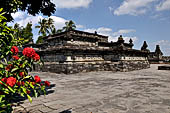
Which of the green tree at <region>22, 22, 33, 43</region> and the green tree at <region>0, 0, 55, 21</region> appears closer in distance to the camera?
the green tree at <region>0, 0, 55, 21</region>

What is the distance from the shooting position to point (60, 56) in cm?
1263

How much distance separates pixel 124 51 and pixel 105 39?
26.2ft

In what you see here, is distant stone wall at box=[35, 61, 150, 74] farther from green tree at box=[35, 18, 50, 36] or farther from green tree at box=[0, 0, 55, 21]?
green tree at box=[35, 18, 50, 36]

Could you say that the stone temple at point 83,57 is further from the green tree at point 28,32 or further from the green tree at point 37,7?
the green tree at point 28,32

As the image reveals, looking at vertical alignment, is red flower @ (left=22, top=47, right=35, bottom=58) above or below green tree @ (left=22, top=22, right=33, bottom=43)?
below

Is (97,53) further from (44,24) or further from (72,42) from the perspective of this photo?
(44,24)

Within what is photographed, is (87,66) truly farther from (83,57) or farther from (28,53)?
(28,53)

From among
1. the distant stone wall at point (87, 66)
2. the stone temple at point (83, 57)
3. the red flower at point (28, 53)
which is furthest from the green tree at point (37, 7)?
the distant stone wall at point (87, 66)

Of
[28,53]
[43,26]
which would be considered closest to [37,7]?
[28,53]

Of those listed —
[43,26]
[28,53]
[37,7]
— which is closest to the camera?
[28,53]

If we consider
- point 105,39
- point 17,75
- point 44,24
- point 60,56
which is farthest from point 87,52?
point 44,24

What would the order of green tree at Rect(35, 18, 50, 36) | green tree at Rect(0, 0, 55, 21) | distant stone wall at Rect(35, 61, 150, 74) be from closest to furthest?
green tree at Rect(0, 0, 55, 21), distant stone wall at Rect(35, 61, 150, 74), green tree at Rect(35, 18, 50, 36)

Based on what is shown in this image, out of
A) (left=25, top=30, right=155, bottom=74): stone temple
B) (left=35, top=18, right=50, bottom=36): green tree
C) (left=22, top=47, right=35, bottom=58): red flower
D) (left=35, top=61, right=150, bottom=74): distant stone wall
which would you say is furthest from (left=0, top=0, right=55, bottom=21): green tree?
(left=35, top=18, right=50, bottom=36): green tree

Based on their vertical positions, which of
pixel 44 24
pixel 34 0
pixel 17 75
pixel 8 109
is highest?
pixel 44 24
